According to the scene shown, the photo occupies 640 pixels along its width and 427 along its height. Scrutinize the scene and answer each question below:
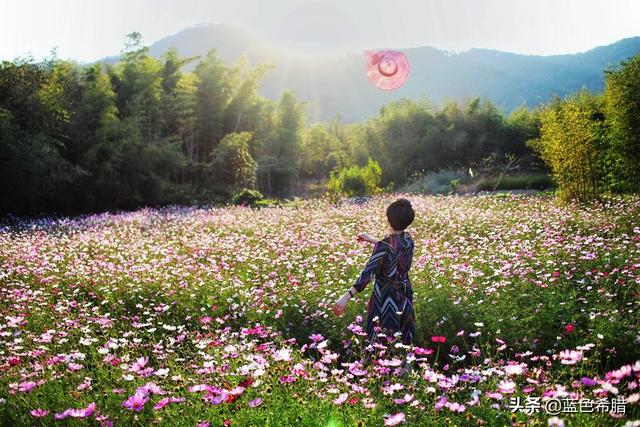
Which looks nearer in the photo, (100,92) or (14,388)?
(14,388)

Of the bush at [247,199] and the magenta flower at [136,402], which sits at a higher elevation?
the magenta flower at [136,402]

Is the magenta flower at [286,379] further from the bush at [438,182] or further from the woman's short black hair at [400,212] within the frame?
the bush at [438,182]

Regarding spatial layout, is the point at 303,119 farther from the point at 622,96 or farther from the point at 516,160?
the point at 622,96

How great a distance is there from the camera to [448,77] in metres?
176

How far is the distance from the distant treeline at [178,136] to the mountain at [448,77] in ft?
361

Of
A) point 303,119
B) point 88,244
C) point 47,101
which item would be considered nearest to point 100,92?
point 47,101

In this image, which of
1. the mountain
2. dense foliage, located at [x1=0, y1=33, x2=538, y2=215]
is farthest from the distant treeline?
the mountain

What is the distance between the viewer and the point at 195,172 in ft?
85.8

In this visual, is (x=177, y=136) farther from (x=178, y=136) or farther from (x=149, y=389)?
(x=149, y=389)

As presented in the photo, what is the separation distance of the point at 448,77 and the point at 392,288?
18335 cm

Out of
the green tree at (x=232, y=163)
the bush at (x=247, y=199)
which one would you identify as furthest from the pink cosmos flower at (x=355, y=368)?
the green tree at (x=232, y=163)

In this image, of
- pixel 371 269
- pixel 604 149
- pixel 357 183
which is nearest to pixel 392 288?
pixel 371 269

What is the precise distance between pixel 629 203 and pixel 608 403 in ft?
29.2

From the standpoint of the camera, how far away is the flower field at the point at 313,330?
9.32 feet
